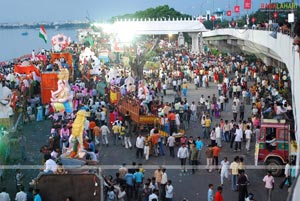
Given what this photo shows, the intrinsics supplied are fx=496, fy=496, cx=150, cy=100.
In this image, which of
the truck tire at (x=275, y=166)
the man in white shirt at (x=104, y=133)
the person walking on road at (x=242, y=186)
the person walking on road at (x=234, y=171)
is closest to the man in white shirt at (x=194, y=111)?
the man in white shirt at (x=104, y=133)

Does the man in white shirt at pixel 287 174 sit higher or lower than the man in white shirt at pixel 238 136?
lower

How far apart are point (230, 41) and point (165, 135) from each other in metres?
35.7

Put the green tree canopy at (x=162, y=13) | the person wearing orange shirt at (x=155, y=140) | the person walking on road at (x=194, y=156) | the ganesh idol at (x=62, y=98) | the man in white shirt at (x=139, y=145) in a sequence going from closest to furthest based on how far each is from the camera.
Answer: the person walking on road at (x=194, y=156) → the man in white shirt at (x=139, y=145) → the person wearing orange shirt at (x=155, y=140) → the ganesh idol at (x=62, y=98) → the green tree canopy at (x=162, y=13)

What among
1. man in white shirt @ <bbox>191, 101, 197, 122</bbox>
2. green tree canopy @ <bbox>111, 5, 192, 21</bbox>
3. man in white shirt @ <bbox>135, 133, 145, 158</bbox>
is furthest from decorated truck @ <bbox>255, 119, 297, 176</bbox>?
green tree canopy @ <bbox>111, 5, 192, 21</bbox>

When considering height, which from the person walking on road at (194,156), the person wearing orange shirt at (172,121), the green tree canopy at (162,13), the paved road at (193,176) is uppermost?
the green tree canopy at (162,13)

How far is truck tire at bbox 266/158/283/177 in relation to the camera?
1488 centimetres

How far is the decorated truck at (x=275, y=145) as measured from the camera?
1481 centimetres

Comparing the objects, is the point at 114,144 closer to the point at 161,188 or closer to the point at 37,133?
the point at 37,133

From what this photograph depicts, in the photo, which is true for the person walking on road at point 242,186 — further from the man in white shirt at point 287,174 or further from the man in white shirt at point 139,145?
the man in white shirt at point 139,145

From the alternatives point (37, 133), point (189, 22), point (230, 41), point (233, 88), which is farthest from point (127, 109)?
point (189, 22)

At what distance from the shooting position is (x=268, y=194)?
13.4m

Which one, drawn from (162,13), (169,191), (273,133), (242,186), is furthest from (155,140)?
(162,13)

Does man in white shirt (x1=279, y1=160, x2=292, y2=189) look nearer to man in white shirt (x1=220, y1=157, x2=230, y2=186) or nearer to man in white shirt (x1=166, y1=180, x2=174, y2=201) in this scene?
man in white shirt (x1=220, y1=157, x2=230, y2=186)

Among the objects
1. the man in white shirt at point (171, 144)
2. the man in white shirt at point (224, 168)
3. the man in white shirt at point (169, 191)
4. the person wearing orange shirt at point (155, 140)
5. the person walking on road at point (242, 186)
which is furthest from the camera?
the person wearing orange shirt at point (155, 140)
